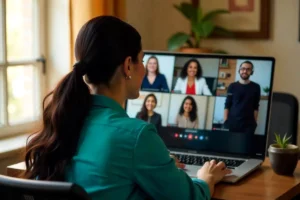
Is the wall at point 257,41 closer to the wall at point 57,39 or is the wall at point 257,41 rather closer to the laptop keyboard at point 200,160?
the wall at point 57,39

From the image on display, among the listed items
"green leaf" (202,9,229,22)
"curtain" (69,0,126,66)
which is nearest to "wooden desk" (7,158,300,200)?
"curtain" (69,0,126,66)

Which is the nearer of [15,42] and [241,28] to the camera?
[15,42]

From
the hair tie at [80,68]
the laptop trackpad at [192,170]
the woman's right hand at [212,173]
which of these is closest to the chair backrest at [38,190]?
the hair tie at [80,68]

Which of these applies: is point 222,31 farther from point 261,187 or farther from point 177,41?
point 261,187

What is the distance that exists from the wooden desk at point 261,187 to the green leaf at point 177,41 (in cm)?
138

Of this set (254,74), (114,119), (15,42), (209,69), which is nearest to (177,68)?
(209,69)

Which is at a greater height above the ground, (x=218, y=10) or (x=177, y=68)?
(x=218, y=10)

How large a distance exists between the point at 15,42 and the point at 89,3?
422 mm

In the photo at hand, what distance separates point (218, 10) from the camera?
3.30 meters

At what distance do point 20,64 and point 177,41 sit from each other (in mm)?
875

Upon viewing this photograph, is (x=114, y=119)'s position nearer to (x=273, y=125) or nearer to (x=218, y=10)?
(x=273, y=125)

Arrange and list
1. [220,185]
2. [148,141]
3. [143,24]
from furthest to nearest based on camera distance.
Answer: [143,24]
[220,185]
[148,141]

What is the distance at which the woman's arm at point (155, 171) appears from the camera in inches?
58.6

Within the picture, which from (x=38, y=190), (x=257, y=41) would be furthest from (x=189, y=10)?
(x=38, y=190)
